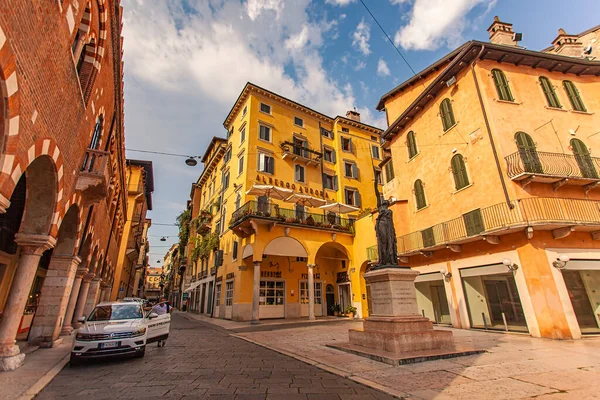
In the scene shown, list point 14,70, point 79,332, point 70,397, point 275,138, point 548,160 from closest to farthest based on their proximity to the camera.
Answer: point 14,70
point 70,397
point 79,332
point 548,160
point 275,138

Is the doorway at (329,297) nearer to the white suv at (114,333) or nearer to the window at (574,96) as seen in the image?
the white suv at (114,333)

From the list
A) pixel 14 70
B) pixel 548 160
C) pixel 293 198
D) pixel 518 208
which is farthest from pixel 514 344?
pixel 293 198

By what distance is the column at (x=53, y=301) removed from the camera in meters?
9.62

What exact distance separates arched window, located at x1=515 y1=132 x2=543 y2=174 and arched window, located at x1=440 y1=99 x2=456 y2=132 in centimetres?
A: 318

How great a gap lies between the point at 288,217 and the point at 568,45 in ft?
65.8

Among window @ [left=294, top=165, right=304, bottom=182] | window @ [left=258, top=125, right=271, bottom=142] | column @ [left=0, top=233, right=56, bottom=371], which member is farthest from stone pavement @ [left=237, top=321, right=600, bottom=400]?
window @ [left=258, top=125, right=271, bottom=142]

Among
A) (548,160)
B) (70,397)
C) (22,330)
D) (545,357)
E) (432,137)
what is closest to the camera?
(70,397)

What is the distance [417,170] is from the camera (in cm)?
1756

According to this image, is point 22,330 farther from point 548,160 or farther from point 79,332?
point 548,160

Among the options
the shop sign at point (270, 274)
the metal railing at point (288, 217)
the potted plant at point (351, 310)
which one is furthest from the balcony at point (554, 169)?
the shop sign at point (270, 274)

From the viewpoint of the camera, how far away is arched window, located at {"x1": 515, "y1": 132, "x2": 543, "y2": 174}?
38.6 ft

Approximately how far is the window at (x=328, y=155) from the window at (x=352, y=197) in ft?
11.4

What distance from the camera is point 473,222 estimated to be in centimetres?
1304

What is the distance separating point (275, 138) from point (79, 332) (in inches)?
813
